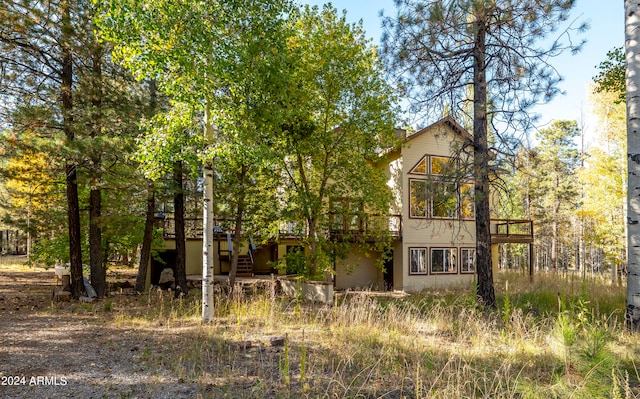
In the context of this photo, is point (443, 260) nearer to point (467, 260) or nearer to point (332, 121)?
point (467, 260)

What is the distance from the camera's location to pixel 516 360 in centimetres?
530

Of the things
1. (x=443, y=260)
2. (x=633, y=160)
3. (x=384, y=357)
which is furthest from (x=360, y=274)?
(x=384, y=357)

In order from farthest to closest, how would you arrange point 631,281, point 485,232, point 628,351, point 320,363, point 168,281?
point 168,281 → point 485,232 → point 631,281 → point 628,351 → point 320,363

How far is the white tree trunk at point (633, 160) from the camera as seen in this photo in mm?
6633

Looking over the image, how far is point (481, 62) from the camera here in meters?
10.0

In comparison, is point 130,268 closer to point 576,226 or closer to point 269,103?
point 269,103

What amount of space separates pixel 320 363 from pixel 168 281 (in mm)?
12229

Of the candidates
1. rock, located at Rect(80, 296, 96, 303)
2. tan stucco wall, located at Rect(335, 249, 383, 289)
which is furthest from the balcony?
rock, located at Rect(80, 296, 96, 303)

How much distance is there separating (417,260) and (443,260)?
151 centimetres

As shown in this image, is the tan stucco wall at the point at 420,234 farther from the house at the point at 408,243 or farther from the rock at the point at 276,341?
the rock at the point at 276,341

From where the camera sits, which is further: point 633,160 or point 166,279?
point 166,279

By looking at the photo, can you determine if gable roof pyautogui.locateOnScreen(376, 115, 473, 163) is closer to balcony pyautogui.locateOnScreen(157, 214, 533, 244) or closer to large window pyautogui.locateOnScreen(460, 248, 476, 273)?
balcony pyautogui.locateOnScreen(157, 214, 533, 244)

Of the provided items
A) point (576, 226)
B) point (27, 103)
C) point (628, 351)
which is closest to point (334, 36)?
point (27, 103)

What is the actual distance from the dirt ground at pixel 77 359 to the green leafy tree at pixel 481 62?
7414 mm
